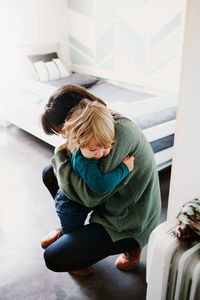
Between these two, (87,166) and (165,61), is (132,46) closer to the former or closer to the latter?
(165,61)

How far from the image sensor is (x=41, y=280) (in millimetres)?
1320

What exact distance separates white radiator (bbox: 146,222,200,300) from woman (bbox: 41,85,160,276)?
41 centimetres

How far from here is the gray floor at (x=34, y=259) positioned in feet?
4.11

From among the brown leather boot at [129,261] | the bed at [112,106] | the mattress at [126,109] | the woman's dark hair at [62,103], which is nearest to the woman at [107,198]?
the woman's dark hair at [62,103]

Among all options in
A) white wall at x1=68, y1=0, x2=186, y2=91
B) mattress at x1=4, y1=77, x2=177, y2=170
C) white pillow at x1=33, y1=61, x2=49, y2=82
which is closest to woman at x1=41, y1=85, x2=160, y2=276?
mattress at x1=4, y1=77, x2=177, y2=170

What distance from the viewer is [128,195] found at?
1.12 meters

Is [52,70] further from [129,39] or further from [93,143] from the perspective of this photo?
[93,143]

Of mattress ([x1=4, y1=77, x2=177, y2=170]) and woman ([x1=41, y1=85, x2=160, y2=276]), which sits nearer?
woman ([x1=41, y1=85, x2=160, y2=276])

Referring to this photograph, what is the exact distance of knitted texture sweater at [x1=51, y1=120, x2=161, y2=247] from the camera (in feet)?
3.52

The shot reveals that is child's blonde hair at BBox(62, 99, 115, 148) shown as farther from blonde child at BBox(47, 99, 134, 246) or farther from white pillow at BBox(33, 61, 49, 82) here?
white pillow at BBox(33, 61, 49, 82)

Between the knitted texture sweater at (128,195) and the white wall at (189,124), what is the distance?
0.67ft

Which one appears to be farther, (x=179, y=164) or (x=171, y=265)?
(x=179, y=164)

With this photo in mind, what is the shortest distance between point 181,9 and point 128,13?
2.35ft

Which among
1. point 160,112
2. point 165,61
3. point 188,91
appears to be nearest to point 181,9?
point 165,61
